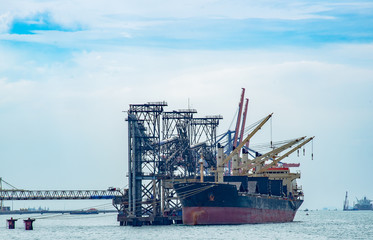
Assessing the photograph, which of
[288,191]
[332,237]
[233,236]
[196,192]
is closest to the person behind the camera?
[233,236]

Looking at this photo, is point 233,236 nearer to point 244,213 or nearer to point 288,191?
point 244,213

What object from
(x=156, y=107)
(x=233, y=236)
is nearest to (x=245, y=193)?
(x=156, y=107)

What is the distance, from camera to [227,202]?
10219cm

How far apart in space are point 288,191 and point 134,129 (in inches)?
1488

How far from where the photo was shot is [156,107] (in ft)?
347

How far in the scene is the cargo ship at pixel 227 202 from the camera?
331 ft

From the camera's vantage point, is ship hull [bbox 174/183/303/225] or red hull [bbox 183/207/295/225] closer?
ship hull [bbox 174/183/303/225]

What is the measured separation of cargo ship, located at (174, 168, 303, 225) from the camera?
101 meters

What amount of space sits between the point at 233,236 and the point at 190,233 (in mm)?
6575

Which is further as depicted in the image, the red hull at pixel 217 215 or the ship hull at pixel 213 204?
the red hull at pixel 217 215

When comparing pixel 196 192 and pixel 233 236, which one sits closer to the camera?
pixel 233 236

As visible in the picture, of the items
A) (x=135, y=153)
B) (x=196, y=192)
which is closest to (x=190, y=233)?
(x=196, y=192)

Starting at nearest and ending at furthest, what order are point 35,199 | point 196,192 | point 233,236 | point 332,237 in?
point 233,236, point 332,237, point 196,192, point 35,199

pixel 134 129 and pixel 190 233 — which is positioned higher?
pixel 134 129
